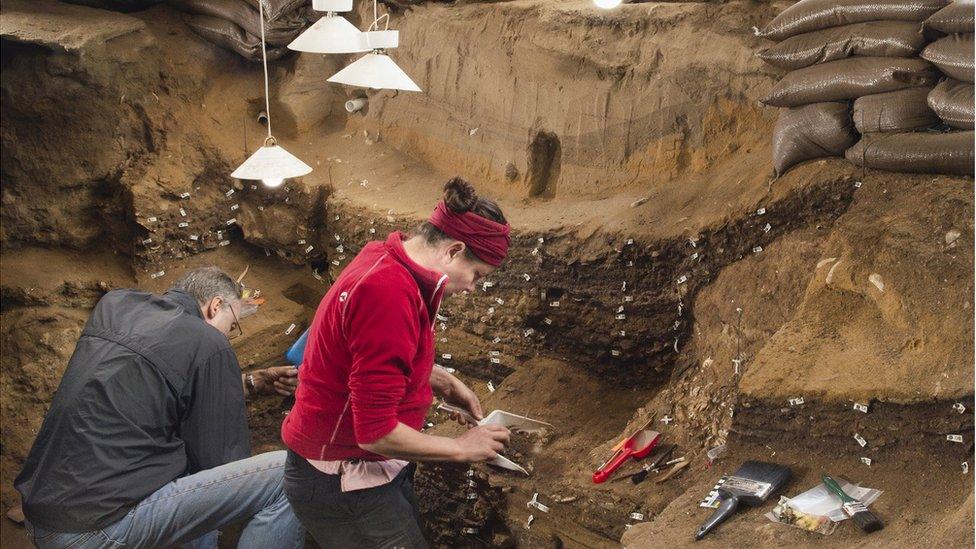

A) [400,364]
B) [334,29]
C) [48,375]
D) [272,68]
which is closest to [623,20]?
[334,29]

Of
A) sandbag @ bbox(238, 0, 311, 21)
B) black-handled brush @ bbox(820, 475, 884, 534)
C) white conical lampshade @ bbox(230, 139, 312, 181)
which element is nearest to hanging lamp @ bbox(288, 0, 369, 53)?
white conical lampshade @ bbox(230, 139, 312, 181)

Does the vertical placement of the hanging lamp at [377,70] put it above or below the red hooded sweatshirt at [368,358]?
above

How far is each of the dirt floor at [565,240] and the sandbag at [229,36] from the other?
0.35 feet

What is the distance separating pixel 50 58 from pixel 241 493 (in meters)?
3.54

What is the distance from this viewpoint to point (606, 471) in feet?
14.6

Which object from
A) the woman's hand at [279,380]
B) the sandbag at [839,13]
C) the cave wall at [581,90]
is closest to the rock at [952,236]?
the sandbag at [839,13]

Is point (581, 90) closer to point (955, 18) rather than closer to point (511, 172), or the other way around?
point (511, 172)

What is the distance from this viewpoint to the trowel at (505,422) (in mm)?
4082

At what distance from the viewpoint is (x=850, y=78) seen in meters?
4.40

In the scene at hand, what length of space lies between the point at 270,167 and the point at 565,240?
5.06ft

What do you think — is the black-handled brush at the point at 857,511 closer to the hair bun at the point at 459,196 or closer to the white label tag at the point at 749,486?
the white label tag at the point at 749,486

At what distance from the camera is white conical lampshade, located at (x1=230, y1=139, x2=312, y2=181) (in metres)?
4.61

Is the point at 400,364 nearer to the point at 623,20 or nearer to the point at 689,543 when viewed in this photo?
the point at 689,543

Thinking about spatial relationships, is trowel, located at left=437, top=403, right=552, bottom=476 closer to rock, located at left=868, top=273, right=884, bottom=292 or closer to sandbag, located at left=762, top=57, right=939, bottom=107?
rock, located at left=868, top=273, right=884, bottom=292
